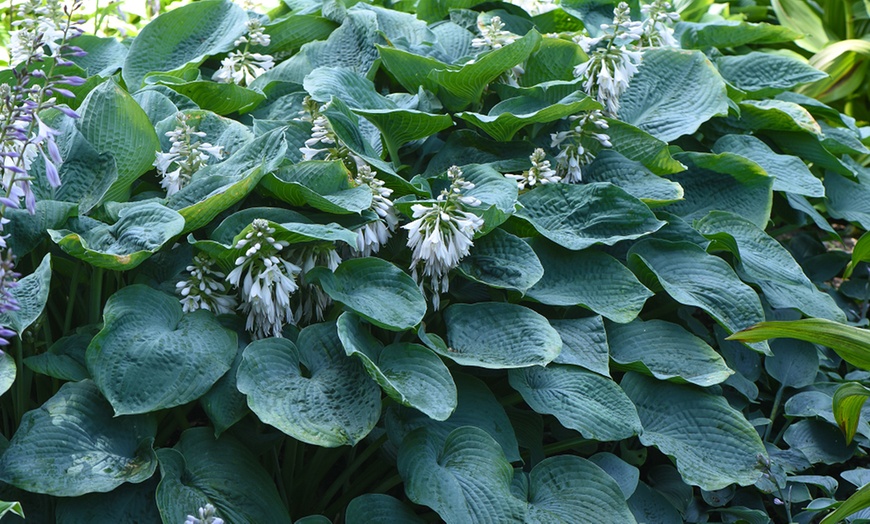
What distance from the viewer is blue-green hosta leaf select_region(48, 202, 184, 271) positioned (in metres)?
1.84

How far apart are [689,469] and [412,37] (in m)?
1.82

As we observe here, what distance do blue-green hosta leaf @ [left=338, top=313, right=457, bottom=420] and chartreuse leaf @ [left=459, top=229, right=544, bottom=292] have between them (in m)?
0.31

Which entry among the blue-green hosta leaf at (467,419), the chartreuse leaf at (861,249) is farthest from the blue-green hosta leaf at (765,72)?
the blue-green hosta leaf at (467,419)

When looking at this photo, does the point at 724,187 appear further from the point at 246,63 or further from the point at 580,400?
the point at 246,63

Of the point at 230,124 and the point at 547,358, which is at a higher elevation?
the point at 230,124

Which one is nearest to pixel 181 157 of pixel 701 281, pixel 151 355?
pixel 151 355

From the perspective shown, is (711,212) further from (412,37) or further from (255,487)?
(255,487)

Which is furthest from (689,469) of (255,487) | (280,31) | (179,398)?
(280,31)

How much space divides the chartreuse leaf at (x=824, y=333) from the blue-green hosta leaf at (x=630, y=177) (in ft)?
1.85

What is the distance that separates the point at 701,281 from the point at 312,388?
1183 millimetres

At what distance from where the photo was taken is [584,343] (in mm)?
2201

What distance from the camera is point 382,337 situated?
2.20m

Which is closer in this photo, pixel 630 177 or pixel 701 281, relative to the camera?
pixel 701 281

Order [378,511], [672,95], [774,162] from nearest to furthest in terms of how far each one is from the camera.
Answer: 1. [378,511]
2. [672,95]
3. [774,162]
